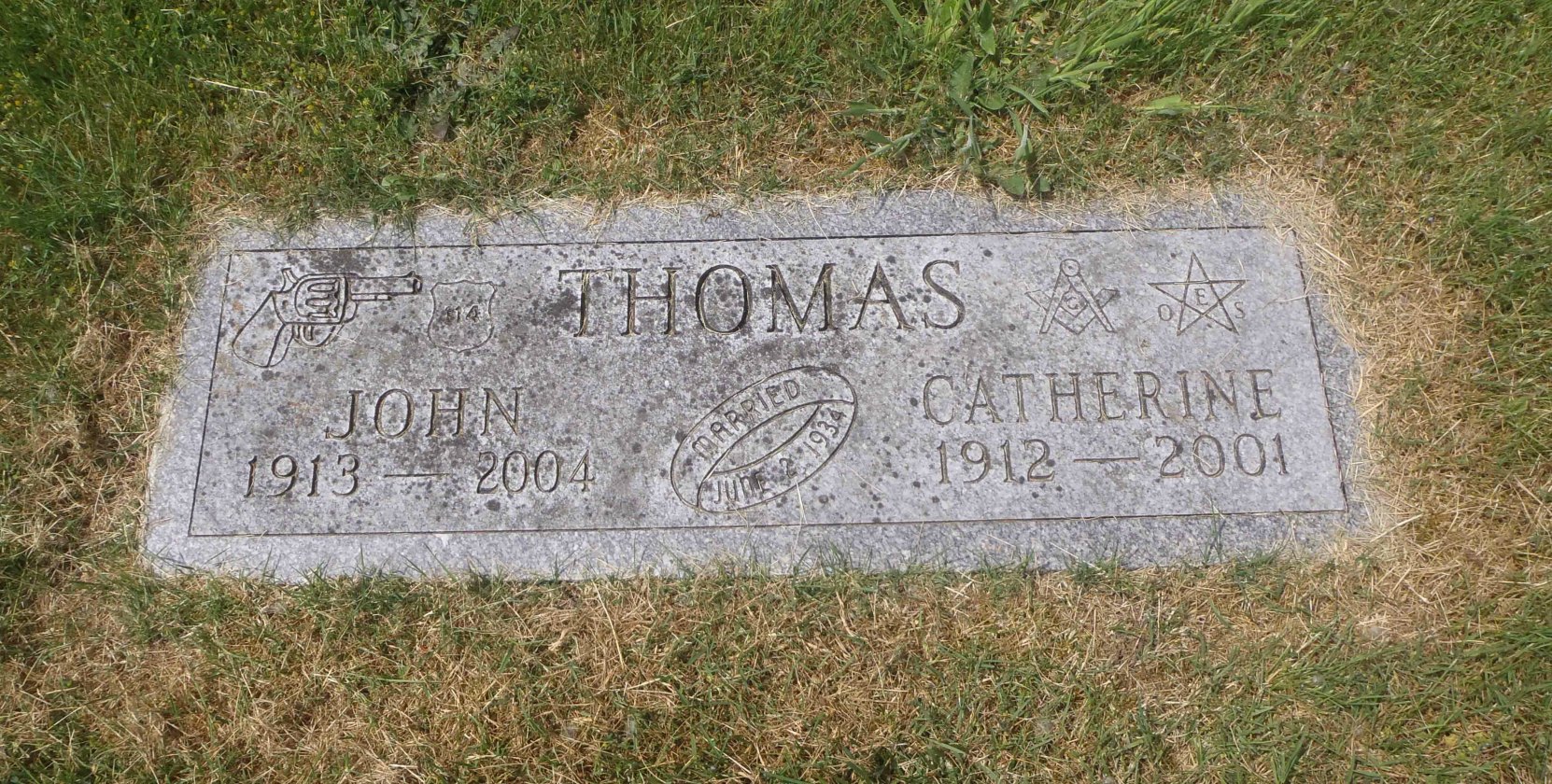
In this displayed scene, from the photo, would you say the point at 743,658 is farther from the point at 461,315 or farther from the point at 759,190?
the point at 759,190

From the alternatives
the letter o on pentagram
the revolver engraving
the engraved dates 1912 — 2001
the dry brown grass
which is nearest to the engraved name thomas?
the engraved dates 1912 — 2001

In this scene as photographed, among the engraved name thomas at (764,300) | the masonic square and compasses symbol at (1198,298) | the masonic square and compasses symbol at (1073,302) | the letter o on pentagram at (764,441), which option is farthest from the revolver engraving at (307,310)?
the masonic square and compasses symbol at (1198,298)

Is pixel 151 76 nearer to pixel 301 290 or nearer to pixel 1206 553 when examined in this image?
pixel 301 290

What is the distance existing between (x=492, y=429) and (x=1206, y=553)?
1.74 meters

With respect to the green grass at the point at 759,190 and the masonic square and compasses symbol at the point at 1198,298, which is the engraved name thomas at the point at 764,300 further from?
the masonic square and compasses symbol at the point at 1198,298

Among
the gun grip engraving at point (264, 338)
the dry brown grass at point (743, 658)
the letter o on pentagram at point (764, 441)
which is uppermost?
the gun grip engraving at point (264, 338)

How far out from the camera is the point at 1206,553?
2.18 meters

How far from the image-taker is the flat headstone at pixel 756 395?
221 cm

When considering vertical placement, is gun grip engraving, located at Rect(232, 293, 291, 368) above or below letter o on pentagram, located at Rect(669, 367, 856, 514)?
above

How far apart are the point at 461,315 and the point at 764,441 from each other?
858mm

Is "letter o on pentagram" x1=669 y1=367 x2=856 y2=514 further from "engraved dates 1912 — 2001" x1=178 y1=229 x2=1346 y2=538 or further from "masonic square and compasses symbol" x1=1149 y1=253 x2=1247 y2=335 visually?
"masonic square and compasses symbol" x1=1149 y1=253 x2=1247 y2=335

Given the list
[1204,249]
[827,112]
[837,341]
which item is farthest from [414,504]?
[1204,249]

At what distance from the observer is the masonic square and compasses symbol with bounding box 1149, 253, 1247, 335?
2.36m

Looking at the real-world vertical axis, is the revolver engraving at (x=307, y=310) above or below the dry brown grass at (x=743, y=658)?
above
